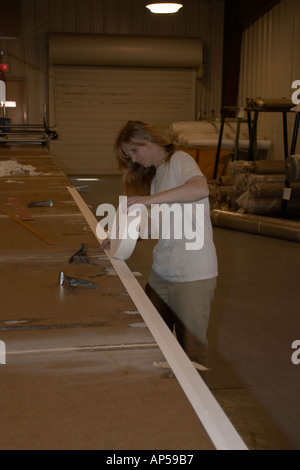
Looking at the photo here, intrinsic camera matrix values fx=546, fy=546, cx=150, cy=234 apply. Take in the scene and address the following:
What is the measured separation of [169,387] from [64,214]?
2503mm

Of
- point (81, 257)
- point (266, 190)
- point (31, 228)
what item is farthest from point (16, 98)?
point (81, 257)

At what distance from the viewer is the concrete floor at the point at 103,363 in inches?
42.5

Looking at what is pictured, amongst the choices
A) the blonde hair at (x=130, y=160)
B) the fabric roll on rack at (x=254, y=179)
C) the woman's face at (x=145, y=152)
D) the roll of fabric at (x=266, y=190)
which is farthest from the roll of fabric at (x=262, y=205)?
the woman's face at (x=145, y=152)

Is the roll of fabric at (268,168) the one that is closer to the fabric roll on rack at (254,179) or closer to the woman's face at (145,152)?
the fabric roll on rack at (254,179)

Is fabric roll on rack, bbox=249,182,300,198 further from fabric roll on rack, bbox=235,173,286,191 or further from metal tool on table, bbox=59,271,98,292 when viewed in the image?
metal tool on table, bbox=59,271,98,292

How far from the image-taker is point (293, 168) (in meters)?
7.02

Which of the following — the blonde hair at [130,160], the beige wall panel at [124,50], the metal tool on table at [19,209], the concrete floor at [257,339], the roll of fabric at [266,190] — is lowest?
the concrete floor at [257,339]

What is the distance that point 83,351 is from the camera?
146 cm

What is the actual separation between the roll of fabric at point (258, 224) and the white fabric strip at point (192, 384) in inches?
197

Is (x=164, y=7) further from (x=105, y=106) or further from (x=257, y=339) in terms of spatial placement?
(x=257, y=339)

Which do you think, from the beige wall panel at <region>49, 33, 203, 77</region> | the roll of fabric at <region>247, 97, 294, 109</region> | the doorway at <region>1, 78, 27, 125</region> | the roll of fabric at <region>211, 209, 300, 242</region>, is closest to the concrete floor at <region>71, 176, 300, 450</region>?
the roll of fabric at <region>211, 209, 300, 242</region>

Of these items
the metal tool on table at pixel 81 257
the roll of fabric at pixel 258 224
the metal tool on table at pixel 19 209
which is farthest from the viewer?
the roll of fabric at pixel 258 224

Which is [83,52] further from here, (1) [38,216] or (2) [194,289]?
(2) [194,289]
